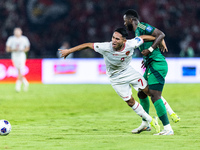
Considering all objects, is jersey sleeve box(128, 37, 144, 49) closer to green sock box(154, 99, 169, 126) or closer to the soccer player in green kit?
the soccer player in green kit

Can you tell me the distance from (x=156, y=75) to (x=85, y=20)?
2153 centimetres

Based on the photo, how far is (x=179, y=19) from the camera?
28266 mm

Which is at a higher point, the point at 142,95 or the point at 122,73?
the point at 122,73

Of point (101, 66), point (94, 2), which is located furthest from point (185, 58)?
point (94, 2)

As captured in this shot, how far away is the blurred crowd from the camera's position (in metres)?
28.0

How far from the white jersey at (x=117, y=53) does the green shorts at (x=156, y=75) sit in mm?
417

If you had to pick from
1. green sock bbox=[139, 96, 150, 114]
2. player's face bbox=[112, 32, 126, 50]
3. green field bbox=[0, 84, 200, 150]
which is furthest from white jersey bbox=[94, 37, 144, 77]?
green field bbox=[0, 84, 200, 150]

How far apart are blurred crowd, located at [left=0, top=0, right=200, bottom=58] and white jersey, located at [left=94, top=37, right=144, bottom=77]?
65.3 ft

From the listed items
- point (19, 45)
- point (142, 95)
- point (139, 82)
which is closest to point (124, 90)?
point (139, 82)

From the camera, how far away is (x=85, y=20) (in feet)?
95.0

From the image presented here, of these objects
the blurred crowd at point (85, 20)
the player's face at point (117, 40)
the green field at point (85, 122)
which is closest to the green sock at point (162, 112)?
the green field at point (85, 122)

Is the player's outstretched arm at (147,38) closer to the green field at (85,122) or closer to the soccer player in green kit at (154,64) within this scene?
the soccer player in green kit at (154,64)

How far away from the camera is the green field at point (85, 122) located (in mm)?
6629

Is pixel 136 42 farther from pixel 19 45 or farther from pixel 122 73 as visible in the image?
pixel 19 45
